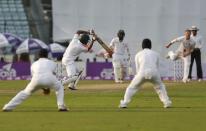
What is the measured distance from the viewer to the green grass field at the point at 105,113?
14391mm

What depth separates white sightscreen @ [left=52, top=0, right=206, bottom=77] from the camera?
140 feet

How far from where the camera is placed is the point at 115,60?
30.6 meters

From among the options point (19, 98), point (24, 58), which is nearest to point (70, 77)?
point (19, 98)

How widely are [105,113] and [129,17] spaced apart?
85.5 feet

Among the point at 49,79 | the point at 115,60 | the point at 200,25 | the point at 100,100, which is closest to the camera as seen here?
the point at 49,79

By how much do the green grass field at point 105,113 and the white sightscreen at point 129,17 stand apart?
18.1m

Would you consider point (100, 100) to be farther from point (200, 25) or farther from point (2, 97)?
point (200, 25)

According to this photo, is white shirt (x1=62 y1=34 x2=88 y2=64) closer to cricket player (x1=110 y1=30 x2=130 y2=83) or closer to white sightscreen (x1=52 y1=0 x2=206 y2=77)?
cricket player (x1=110 y1=30 x2=130 y2=83)

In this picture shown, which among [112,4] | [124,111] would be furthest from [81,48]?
[112,4]

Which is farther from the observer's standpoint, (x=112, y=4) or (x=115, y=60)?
(x=112, y=4)

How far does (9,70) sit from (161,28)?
9717mm

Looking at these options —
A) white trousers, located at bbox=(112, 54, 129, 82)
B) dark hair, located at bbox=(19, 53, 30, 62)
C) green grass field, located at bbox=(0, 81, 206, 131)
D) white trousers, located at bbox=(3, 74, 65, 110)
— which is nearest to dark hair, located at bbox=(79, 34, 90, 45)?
green grass field, located at bbox=(0, 81, 206, 131)

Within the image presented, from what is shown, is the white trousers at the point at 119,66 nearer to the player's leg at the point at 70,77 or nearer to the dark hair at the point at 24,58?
the player's leg at the point at 70,77

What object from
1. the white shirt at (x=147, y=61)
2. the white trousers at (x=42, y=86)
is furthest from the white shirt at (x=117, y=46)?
the white trousers at (x=42, y=86)
